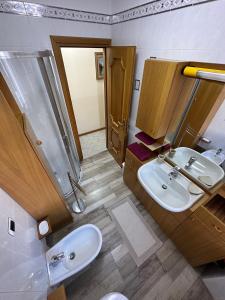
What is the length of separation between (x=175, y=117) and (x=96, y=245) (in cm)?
147

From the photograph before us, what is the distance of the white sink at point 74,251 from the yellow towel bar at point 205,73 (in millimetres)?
1564

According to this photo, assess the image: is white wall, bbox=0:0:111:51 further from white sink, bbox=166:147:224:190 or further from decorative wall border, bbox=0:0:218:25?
white sink, bbox=166:147:224:190

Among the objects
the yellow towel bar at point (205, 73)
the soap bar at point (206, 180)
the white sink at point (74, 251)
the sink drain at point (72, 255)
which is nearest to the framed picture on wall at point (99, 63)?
the yellow towel bar at point (205, 73)

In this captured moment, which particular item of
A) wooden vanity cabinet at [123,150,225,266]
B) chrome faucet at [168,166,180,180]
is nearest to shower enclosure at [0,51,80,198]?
wooden vanity cabinet at [123,150,225,266]

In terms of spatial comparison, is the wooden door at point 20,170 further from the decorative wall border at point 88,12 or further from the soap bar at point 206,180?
the soap bar at point 206,180

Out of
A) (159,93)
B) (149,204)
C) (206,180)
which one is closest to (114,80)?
(159,93)

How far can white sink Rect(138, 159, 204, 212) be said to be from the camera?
1.14 metres

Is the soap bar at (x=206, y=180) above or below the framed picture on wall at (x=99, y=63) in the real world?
below

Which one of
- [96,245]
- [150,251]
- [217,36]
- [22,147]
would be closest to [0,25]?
[22,147]

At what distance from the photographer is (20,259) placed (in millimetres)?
800

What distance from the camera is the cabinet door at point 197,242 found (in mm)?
1003

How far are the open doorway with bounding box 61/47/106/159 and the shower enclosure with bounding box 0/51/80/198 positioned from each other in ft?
3.40

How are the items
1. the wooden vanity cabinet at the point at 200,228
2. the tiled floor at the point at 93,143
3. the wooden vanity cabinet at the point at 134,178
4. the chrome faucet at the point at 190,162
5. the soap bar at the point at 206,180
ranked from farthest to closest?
the tiled floor at the point at 93,143
the wooden vanity cabinet at the point at 134,178
the chrome faucet at the point at 190,162
the soap bar at the point at 206,180
the wooden vanity cabinet at the point at 200,228

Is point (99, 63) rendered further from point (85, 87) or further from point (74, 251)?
point (74, 251)
